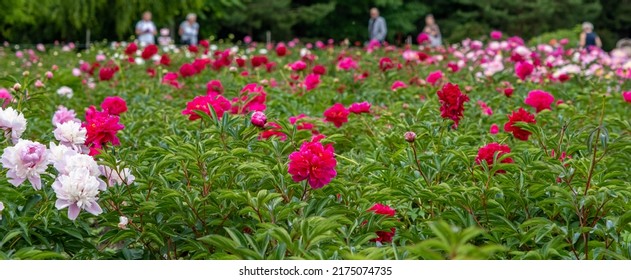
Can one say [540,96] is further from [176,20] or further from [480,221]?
[176,20]

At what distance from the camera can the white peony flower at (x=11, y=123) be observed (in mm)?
1898

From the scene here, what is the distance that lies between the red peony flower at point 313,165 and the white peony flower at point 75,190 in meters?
0.41

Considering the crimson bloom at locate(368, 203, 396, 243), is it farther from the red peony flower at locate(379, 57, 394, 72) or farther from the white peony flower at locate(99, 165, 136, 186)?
the red peony flower at locate(379, 57, 394, 72)

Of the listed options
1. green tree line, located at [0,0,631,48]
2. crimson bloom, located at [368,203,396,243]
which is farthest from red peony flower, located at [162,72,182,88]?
green tree line, located at [0,0,631,48]

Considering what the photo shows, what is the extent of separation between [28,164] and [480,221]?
41.8 inches

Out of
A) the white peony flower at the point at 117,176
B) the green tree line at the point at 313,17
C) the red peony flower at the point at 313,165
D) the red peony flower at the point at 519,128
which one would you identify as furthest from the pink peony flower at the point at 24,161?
the green tree line at the point at 313,17

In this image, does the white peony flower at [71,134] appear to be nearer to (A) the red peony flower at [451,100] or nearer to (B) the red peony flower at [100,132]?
(B) the red peony flower at [100,132]

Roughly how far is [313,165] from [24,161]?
61 cm

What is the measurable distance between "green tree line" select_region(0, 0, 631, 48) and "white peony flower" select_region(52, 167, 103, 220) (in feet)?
43.8

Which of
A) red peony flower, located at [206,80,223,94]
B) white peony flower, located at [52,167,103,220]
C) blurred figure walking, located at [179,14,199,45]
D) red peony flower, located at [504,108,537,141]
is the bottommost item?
blurred figure walking, located at [179,14,199,45]

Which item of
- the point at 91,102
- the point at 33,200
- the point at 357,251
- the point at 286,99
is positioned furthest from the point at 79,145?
the point at 91,102

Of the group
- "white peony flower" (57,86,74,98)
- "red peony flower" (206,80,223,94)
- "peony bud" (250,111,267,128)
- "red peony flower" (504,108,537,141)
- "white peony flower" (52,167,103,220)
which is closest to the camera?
"white peony flower" (52,167,103,220)

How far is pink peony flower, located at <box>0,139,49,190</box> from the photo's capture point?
169cm

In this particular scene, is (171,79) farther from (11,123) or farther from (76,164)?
(76,164)
